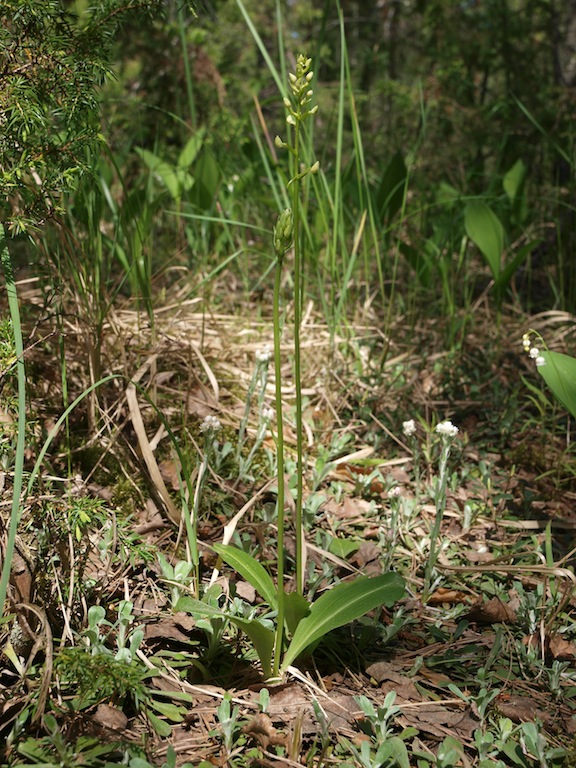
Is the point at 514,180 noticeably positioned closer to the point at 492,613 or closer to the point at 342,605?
the point at 492,613

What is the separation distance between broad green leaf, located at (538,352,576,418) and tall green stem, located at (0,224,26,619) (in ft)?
4.01

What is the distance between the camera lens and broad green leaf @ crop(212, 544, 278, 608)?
1.38 meters

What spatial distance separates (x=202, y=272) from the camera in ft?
9.70

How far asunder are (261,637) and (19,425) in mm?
596

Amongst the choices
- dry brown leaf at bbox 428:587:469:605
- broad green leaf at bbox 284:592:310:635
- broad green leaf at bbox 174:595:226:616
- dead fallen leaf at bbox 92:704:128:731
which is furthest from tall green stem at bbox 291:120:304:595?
dry brown leaf at bbox 428:587:469:605

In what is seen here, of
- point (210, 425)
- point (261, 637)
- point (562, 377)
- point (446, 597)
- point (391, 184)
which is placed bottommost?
point (446, 597)

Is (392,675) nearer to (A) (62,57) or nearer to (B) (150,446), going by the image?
(B) (150,446)

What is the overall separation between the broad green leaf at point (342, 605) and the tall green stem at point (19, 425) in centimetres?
56

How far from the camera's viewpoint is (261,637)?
1.29 m

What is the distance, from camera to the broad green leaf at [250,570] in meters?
1.38

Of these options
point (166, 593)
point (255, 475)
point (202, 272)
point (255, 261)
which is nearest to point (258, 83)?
point (255, 261)

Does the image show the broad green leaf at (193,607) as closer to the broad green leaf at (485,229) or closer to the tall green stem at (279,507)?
the tall green stem at (279,507)

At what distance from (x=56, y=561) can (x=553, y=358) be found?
132 centimetres

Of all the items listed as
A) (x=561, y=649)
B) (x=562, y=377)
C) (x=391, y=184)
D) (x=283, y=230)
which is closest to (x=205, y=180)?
(x=391, y=184)
